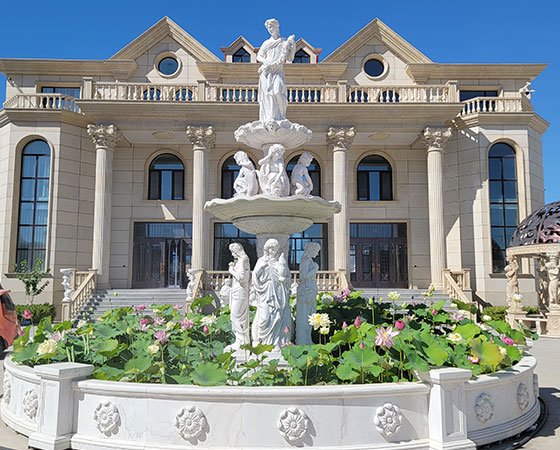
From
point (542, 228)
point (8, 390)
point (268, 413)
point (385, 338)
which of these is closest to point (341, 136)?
point (542, 228)

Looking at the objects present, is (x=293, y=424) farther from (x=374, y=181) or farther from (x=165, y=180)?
(x=165, y=180)

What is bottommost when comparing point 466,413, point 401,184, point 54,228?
point 466,413

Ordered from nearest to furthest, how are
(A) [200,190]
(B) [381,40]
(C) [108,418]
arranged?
→ 1. (C) [108,418]
2. (A) [200,190]
3. (B) [381,40]

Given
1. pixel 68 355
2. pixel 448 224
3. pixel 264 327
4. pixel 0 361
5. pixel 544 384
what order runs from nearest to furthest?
1. pixel 68 355
2. pixel 264 327
3. pixel 544 384
4. pixel 0 361
5. pixel 448 224

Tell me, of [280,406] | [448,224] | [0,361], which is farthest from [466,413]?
[448,224]

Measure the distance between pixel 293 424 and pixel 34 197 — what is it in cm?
2207

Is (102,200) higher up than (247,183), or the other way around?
(102,200)

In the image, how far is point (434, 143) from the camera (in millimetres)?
21562

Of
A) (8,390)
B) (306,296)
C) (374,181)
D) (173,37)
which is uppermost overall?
(173,37)

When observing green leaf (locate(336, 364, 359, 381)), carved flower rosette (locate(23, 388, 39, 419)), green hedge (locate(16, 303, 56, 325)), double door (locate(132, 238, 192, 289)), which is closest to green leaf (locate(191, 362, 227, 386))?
green leaf (locate(336, 364, 359, 381))

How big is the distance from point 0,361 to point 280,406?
10.3 meters

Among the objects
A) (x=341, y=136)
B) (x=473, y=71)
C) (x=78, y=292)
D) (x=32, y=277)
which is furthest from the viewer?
(x=473, y=71)

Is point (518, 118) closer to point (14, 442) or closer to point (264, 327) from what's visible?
point (264, 327)

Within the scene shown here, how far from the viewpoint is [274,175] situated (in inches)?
320
